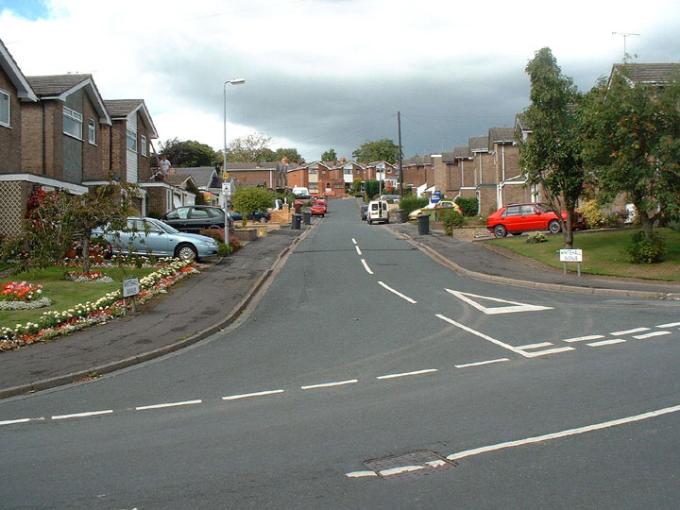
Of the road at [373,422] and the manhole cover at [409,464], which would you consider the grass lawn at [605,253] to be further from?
the manhole cover at [409,464]

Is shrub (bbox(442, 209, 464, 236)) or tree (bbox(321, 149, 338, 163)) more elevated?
tree (bbox(321, 149, 338, 163))

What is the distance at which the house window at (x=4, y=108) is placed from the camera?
79.0ft

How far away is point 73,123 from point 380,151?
4970 inches

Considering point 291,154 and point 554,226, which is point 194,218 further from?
point 291,154

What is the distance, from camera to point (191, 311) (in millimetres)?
15680

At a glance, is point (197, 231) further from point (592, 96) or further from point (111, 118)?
point (592, 96)

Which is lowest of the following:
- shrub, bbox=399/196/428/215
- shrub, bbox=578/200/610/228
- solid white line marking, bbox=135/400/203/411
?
solid white line marking, bbox=135/400/203/411

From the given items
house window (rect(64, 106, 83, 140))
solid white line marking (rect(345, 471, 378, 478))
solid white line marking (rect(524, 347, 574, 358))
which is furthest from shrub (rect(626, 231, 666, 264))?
house window (rect(64, 106, 83, 140))

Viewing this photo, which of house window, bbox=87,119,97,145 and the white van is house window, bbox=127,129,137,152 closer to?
house window, bbox=87,119,97,145

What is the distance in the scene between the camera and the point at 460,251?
30.0 m

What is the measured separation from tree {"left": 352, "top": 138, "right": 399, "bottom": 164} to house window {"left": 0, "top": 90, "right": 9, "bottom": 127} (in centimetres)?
12913

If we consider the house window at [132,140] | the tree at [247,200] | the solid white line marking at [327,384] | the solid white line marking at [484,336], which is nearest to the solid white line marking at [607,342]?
the solid white line marking at [484,336]

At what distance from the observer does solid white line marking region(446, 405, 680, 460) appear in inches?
243

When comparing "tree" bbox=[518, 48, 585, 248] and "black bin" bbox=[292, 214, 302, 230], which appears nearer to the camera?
"tree" bbox=[518, 48, 585, 248]
